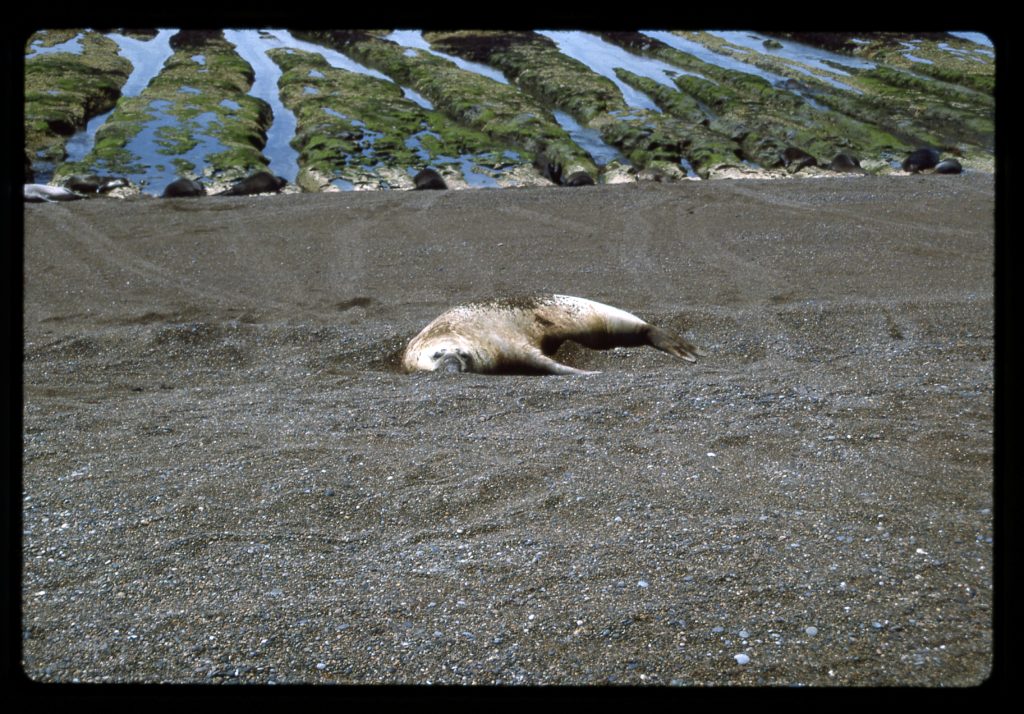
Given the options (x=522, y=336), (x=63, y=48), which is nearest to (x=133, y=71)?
(x=63, y=48)

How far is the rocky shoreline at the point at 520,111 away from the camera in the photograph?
20.5 m

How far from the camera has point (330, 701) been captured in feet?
4.80

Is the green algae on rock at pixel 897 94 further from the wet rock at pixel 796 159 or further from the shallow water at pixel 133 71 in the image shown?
the shallow water at pixel 133 71

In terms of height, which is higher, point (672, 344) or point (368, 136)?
point (672, 344)

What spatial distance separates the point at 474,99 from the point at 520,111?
9.38 ft

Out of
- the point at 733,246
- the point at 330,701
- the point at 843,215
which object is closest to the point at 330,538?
the point at 330,701

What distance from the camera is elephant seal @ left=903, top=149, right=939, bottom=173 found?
18361 millimetres

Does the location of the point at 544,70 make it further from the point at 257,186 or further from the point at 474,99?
the point at 257,186

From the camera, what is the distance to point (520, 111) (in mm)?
26891

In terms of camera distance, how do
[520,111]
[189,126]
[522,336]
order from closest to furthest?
[522,336] < [189,126] < [520,111]

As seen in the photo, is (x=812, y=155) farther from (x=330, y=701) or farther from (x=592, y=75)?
(x=330, y=701)

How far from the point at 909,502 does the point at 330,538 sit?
2377 mm

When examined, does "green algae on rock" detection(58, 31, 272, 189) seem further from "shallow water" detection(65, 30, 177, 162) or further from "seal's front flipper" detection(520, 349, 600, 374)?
"seal's front flipper" detection(520, 349, 600, 374)

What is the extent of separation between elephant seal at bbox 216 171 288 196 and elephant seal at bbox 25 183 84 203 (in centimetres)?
282
